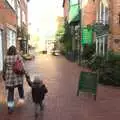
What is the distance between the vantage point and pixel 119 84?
16.5 meters

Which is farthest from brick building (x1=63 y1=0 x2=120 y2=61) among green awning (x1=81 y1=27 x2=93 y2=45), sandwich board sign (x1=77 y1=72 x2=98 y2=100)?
sandwich board sign (x1=77 y1=72 x2=98 y2=100)

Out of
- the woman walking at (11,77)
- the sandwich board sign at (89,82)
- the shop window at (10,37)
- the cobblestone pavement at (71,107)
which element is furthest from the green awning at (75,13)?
the woman walking at (11,77)

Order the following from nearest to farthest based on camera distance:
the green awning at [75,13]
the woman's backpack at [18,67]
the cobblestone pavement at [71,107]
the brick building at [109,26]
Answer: the cobblestone pavement at [71,107] < the woman's backpack at [18,67] < the brick building at [109,26] < the green awning at [75,13]

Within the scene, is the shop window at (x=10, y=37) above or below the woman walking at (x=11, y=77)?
above

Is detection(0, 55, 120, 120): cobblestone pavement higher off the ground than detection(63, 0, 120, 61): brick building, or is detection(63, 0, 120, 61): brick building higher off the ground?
detection(63, 0, 120, 61): brick building

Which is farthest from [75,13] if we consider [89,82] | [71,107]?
[71,107]

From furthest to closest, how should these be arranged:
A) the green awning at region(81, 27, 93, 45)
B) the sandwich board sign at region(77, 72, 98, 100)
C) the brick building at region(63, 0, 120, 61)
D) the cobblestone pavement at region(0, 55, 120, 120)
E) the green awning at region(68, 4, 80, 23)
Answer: the green awning at region(68, 4, 80, 23) → the green awning at region(81, 27, 93, 45) → the brick building at region(63, 0, 120, 61) → the sandwich board sign at region(77, 72, 98, 100) → the cobblestone pavement at region(0, 55, 120, 120)

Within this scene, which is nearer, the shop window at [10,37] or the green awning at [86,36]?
the shop window at [10,37]

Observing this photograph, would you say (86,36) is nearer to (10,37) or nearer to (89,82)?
(10,37)

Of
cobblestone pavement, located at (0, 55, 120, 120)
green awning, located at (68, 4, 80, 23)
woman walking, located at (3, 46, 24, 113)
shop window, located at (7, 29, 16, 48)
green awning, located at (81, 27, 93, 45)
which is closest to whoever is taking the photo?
cobblestone pavement, located at (0, 55, 120, 120)

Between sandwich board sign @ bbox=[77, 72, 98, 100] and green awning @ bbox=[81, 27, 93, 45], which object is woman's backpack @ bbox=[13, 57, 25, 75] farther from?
green awning @ bbox=[81, 27, 93, 45]

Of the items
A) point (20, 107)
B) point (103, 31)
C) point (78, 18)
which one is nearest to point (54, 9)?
point (78, 18)

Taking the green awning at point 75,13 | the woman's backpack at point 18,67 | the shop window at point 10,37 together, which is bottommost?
the woman's backpack at point 18,67

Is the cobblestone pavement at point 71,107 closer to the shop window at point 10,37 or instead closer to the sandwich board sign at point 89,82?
the sandwich board sign at point 89,82
